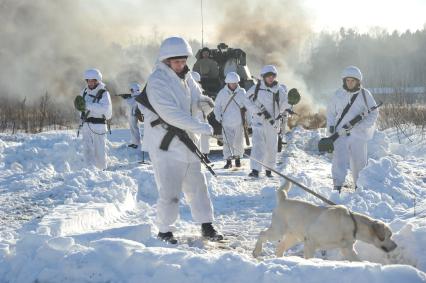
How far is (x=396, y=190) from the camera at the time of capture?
868 centimetres

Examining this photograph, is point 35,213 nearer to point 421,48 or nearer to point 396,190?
point 396,190

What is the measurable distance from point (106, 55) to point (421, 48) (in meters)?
67.9

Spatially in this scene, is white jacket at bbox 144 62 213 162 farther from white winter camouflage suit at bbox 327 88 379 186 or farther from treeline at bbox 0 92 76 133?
treeline at bbox 0 92 76 133

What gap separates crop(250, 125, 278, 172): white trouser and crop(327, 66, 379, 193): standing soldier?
8.35 ft

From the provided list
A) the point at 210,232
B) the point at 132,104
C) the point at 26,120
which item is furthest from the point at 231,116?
the point at 26,120

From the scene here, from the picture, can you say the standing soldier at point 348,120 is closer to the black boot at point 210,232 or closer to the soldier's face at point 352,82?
the soldier's face at point 352,82

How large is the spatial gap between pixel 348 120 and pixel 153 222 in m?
3.71

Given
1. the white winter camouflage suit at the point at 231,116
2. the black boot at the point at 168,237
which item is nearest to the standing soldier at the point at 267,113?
the white winter camouflage suit at the point at 231,116

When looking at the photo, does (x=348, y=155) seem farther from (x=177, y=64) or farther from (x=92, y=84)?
(x=92, y=84)

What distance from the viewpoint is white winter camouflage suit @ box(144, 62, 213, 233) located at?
19.7 ft

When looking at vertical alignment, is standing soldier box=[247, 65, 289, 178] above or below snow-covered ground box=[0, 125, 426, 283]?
above

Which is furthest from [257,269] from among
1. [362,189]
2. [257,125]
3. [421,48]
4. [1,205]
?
[421,48]

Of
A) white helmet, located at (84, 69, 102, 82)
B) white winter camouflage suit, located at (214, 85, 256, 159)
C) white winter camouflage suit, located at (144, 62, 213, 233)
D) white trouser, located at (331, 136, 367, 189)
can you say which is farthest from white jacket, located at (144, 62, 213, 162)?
white winter camouflage suit, located at (214, 85, 256, 159)

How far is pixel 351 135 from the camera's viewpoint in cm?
955
